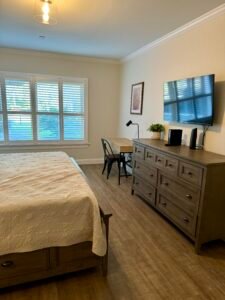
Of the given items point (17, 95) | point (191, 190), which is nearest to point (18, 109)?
point (17, 95)

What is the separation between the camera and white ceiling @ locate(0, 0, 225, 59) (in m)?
→ 2.47

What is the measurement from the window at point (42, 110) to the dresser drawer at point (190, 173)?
11.3 ft

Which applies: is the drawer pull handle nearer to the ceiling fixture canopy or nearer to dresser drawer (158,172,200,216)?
dresser drawer (158,172,200,216)

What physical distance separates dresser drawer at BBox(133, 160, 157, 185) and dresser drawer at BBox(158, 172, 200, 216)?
0.50ft

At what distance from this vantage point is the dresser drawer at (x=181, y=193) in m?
2.29

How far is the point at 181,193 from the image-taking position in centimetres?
249

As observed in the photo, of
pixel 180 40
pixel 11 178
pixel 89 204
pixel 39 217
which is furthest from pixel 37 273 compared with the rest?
pixel 180 40

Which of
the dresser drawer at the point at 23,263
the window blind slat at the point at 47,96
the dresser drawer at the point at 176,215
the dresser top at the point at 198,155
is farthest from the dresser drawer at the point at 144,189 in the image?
the window blind slat at the point at 47,96

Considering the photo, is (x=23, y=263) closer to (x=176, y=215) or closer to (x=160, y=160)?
(x=176, y=215)

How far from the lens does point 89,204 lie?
1.79m

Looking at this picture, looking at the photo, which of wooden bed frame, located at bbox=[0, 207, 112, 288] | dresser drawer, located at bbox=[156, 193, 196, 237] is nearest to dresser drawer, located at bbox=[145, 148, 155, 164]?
dresser drawer, located at bbox=[156, 193, 196, 237]

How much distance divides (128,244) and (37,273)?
1043 mm

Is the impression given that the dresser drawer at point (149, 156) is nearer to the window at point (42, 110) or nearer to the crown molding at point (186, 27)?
the crown molding at point (186, 27)

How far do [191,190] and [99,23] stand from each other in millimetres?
2576
